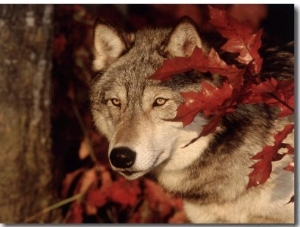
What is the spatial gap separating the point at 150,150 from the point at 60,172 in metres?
0.64

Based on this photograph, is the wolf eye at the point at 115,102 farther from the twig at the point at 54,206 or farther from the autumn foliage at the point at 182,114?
the twig at the point at 54,206

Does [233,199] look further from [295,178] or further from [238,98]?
[238,98]

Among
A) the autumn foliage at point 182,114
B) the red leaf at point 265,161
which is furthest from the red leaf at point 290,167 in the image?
the red leaf at point 265,161

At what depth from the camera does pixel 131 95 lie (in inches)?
83.7

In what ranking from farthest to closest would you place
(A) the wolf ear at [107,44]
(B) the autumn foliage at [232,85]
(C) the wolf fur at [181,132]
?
(A) the wolf ear at [107,44] → (C) the wolf fur at [181,132] → (B) the autumn foliage at [232,85]

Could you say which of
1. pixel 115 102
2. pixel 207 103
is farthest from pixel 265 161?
pixel 115 102

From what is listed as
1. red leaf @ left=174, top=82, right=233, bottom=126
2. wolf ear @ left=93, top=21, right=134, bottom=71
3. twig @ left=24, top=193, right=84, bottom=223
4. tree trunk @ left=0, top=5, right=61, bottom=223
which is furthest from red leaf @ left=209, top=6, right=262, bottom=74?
twig @ left=24, top=193, right=84, bottom=223

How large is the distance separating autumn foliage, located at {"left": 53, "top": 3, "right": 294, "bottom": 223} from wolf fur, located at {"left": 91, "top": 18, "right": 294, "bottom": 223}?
0.22 ft

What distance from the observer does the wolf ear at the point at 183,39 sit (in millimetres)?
2057

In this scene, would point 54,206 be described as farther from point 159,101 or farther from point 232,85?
point 232,85

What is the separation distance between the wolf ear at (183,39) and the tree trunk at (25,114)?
0.57 metres

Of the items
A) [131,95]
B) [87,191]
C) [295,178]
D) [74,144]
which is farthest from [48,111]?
[295,178]

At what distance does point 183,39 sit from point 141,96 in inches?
9.5

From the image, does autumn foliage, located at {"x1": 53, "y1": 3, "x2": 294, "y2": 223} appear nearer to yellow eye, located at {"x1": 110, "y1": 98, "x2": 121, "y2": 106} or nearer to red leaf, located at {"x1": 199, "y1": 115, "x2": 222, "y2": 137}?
red leaf, located at {"x1": 199, "y1": 115, "x2": 222, "y2": 137}
